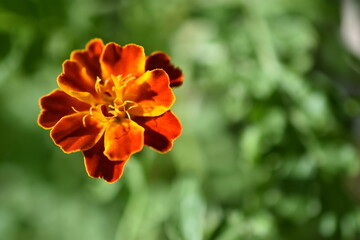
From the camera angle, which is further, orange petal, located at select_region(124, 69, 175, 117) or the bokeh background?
the bokeh background

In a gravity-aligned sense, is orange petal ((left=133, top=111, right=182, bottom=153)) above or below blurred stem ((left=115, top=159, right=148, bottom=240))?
above

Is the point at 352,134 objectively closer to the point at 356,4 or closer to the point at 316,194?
the point at 316,194

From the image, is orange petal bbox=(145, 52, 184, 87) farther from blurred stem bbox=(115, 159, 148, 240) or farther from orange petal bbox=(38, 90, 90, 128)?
blurred stem bbox=(115, 159, 148, 240)

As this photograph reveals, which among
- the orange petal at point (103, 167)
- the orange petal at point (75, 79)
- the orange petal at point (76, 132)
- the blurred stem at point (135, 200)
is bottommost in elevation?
the blurred stem at point (135, 200)

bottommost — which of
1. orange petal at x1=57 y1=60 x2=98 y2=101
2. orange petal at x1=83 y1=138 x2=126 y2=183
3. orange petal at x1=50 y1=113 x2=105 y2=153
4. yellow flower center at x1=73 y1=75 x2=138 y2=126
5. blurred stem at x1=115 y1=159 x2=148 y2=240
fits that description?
blurred stem at x1=115 y1=159 x2=148 y2=240

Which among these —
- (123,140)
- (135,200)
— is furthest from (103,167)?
(135,200)

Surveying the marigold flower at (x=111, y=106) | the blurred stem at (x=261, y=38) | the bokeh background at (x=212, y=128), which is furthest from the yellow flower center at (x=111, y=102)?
the blurred stem at (x=261, y=38)

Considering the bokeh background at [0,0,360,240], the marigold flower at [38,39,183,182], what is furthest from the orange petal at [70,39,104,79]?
the bokeh background at [0,0,360,240]

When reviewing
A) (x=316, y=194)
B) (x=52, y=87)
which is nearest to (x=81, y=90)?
(x=316, y=194)

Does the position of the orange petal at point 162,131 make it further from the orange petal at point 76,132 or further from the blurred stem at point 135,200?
the blurred stem at point 135,200
